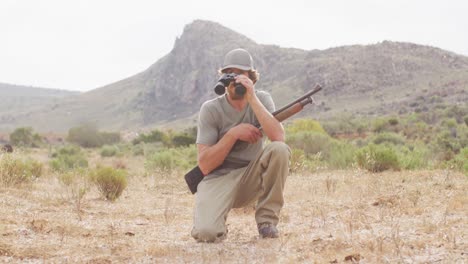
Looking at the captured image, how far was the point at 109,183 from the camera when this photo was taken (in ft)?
24.6

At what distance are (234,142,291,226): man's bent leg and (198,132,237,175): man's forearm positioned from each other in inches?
9.8

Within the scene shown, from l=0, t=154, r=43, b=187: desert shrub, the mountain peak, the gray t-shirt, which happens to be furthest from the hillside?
the gray t-shirt

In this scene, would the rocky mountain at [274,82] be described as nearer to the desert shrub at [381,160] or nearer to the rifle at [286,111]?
the desert shrub at [381,160]

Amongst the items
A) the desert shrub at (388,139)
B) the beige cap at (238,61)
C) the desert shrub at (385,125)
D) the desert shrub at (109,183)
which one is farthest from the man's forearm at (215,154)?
the desert shrub at (385,125)

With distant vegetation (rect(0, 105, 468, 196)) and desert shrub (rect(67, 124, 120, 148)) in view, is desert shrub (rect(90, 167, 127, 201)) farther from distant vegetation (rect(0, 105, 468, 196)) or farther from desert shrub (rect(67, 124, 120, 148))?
desert shrub (rect(67, 124, 120, 148))

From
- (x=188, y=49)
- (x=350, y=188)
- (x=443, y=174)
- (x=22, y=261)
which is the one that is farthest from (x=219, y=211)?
(x=188, y=49)

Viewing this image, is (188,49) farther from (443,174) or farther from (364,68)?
(443,174)

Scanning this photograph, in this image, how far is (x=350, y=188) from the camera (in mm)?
7117

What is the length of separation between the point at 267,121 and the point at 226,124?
0.38 meters

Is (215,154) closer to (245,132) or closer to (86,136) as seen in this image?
(245,132)

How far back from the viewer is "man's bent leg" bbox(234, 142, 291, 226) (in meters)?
4.02

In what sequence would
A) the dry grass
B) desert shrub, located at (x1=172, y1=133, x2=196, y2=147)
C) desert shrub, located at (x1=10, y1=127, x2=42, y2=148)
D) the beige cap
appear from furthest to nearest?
desert shrub, located at (x1=10, y1=127, x2=42, y2=148)
desert shrub, located at (x1=172, y1=133, x2=196, y2=147)
the beige cap
the dry grass

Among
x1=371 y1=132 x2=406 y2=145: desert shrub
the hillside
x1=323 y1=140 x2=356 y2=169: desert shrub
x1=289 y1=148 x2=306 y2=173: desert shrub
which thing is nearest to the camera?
x1=289 y1=148 x2=306 y2=173: desert shrub

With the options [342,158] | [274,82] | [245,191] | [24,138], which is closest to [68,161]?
[342,158]
